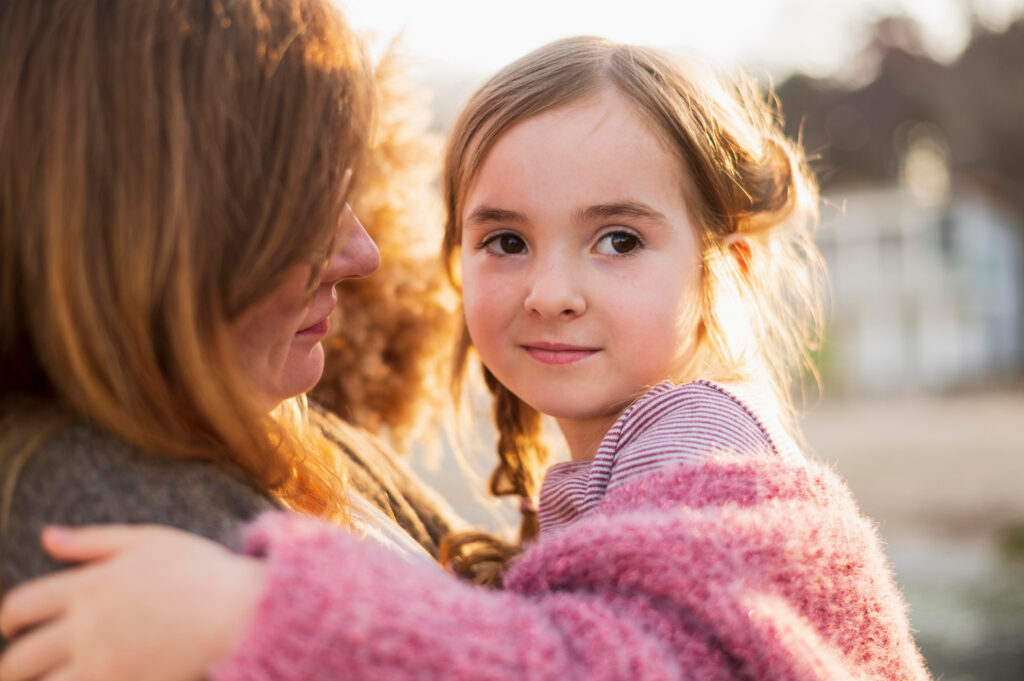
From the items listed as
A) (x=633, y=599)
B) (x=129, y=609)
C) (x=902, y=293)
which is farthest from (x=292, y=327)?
(x=902, y=293)

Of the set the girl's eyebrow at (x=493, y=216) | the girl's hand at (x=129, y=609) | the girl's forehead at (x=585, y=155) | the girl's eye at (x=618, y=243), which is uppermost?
the girl's forehead at (x=585, y=155)

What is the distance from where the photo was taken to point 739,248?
202 cm

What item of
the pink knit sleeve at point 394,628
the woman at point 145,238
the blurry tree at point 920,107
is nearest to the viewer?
the pink knit sleeve at point 394,628

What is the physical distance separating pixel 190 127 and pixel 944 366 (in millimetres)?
23235

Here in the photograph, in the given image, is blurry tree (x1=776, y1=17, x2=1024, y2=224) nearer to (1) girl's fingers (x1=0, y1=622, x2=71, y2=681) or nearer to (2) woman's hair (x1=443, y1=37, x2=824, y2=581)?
(2) woman's hair (x1=443, y1=37, x2=824, y2=581)

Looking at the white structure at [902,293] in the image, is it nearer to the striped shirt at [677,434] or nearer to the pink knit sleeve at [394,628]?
the striped shirt at [677,434]

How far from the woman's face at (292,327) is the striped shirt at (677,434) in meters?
0.49

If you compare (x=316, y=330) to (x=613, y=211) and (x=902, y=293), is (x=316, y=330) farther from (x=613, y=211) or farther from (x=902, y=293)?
(x=902, y=293)

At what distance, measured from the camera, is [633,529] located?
1164 millimetres

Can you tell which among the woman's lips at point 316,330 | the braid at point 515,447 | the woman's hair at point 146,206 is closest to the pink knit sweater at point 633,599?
the woman's hair at point 146,206

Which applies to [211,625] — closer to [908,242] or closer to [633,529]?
[633,529]

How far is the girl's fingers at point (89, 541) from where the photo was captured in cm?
103

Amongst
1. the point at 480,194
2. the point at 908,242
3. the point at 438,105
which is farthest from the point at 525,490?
the point at 908,242

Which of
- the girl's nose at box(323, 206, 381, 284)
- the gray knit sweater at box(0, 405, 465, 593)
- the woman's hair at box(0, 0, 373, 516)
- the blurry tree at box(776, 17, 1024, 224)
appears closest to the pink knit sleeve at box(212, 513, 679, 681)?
the gray knit sweater at box(0, 405, 465, 593)
